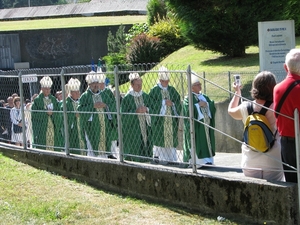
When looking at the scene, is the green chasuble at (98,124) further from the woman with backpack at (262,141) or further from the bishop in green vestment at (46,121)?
the woman with backpack at (262,141)

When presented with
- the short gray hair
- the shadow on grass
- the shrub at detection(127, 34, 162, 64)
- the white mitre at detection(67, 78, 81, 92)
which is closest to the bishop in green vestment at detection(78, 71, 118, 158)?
the white mitre at detection(67, 78, 81, 92)

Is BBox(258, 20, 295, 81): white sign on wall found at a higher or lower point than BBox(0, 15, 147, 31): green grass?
lower

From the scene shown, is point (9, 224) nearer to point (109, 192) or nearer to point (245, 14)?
point (109, 192)

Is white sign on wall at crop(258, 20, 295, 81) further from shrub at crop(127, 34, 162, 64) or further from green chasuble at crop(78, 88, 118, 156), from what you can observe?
shrub at crop(127, 34, 162, 64)

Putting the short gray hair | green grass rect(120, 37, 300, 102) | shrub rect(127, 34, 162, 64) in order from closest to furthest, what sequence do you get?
the short gray hair < green grass rect(120, 37, 300, 102) < shrub rect(127, 34, 162, 64)

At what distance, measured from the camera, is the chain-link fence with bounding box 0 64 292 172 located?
27.4ft

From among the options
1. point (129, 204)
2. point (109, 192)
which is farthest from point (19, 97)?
point (129, 204)

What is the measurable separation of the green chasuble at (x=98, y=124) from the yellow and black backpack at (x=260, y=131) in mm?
3021

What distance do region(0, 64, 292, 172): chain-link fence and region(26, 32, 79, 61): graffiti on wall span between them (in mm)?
25094

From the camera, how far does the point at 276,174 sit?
686 centimetres

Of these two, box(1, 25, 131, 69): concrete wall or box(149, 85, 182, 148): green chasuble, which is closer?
box(149, 85, 182, 148): green chasuble

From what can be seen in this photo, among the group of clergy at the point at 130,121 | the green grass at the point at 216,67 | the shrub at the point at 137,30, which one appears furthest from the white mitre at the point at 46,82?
the shrub at the point at 137,30

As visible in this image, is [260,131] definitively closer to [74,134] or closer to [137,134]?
[137,134]

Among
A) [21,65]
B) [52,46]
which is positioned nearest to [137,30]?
[52,46]
